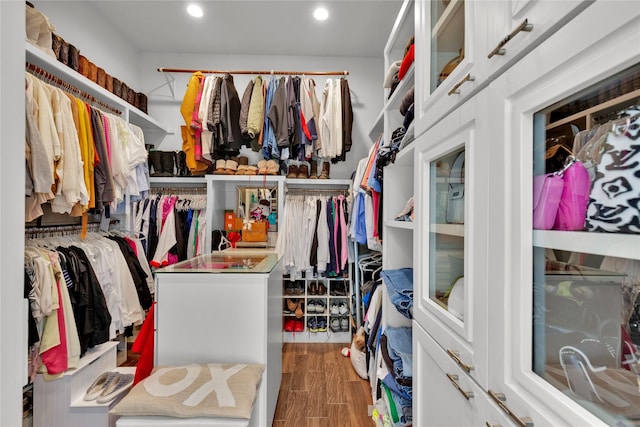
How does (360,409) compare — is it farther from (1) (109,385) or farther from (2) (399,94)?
(2) (399,94)

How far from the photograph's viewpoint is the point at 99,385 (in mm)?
1782

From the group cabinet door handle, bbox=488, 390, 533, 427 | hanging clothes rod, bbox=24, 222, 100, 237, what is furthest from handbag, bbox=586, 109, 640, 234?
hanging clothes rod, bbox=24, 222, 100, 237

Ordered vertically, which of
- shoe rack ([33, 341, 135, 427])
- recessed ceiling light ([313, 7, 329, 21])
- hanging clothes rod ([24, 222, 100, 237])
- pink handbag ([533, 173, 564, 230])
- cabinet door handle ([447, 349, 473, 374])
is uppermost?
recessed ceiling light ([313, 7, 329, 21])

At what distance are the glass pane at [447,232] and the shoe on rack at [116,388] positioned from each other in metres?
1.83

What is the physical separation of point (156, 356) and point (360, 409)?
138cm

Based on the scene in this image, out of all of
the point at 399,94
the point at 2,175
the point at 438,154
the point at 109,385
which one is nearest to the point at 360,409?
the point at 109,385

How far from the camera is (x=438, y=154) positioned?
94cm

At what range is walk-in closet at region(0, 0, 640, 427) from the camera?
1.50 ft

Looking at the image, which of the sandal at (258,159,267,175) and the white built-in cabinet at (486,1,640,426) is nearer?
the white built-in cabinet at (486,1,640,426)

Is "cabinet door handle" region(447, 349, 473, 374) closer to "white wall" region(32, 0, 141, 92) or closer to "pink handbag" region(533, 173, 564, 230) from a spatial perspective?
"pink handbag" region(533, 173, 564, 230)

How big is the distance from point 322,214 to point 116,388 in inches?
79.5

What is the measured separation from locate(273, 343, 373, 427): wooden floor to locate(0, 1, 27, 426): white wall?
1.78 metres

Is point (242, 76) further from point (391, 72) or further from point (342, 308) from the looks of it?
point (342, 308)

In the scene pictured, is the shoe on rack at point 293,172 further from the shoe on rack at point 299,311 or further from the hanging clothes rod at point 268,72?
the shoe on rack at point 299,311
